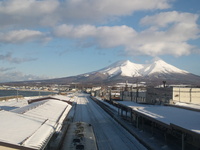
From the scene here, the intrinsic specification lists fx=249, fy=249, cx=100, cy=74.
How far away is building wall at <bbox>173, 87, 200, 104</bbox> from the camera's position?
37469 millimetres

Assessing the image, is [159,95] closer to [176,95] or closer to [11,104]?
[176,95]

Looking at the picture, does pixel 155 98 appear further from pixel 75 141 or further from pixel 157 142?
pixel 75 141

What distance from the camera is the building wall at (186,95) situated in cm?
3747

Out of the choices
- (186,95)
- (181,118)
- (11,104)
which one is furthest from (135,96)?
(181,118)

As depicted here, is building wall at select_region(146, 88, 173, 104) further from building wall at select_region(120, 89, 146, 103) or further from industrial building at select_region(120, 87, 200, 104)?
building wall at select_region(120, 89, 146, 103)

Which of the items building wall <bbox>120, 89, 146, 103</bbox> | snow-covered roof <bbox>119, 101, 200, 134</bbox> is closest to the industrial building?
building wall <bbox>120, 89, 146, 103</bbox>

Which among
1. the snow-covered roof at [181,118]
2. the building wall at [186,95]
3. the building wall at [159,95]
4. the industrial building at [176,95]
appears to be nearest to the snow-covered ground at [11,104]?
the building wall at [159,95]

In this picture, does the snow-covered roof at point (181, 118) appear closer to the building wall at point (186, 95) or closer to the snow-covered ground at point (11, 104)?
the building wall at point (186, 95)

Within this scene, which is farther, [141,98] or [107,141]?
[141,98]

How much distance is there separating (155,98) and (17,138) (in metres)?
34.0

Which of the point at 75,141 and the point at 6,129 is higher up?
the point at 6,129

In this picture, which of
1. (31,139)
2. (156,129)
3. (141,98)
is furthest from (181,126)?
(141,98)

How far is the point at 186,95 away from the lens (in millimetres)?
38531

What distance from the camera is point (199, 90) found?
39.2 m
